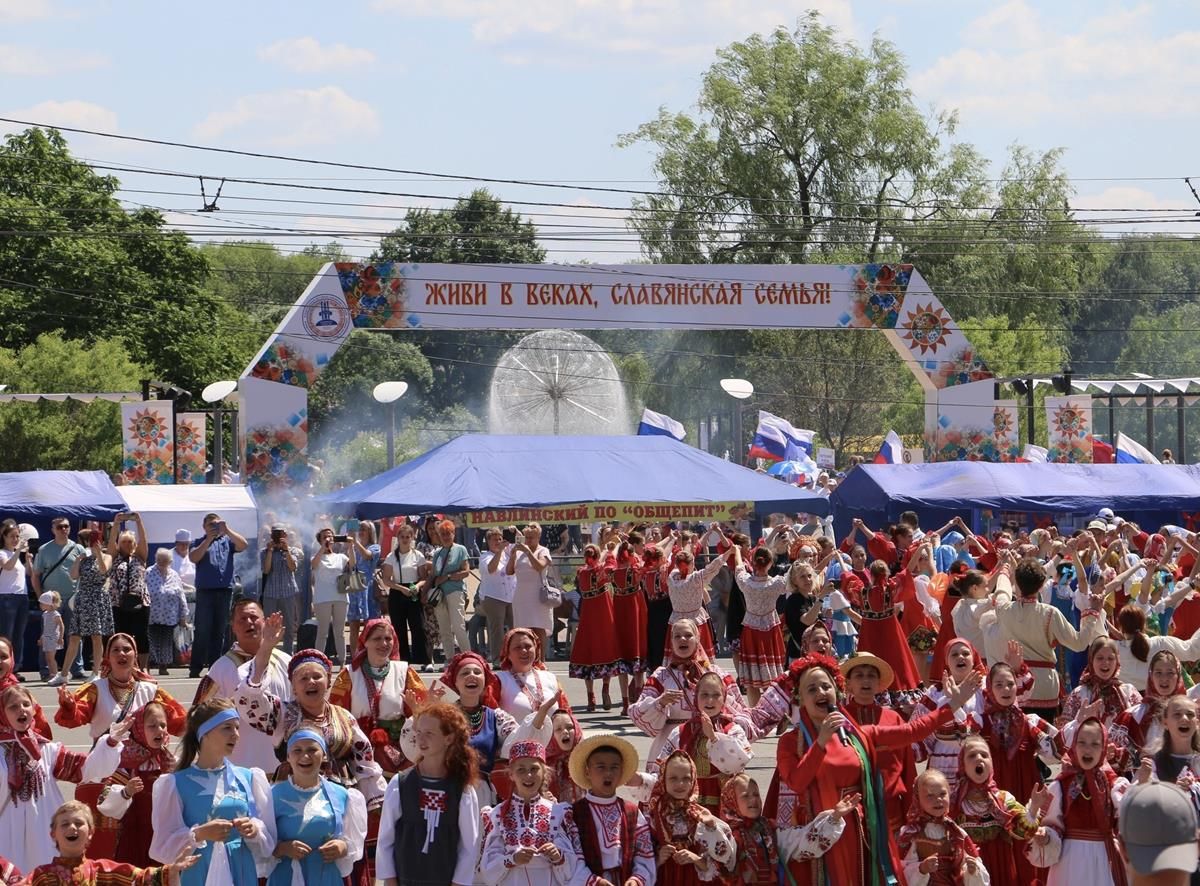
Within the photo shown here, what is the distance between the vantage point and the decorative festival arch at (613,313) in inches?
952

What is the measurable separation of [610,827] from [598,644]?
9.01 metres

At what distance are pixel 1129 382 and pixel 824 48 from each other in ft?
58.6

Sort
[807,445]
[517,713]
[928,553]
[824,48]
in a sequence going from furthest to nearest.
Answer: [824,48], [807,445], [928,553], [517,713]

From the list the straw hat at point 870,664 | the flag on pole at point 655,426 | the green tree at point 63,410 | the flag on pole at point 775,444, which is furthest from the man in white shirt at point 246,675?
the green tree at point 63,410

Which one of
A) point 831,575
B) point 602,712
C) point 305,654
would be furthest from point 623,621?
point 305,654

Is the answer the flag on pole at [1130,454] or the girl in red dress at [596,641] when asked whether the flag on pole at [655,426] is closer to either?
the flag on pole at [1130,454]

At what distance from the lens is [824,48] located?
48.6 m

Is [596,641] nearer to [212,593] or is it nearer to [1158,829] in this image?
[212,593]

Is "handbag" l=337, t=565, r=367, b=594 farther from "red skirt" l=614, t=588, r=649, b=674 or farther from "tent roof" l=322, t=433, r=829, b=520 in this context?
"red skirt" l=614, t=588, r=649, b=674

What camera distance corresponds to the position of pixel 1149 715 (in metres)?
8.69

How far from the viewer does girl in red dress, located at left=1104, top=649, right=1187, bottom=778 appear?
859 cm

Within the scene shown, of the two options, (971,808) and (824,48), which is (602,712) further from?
(824,48)

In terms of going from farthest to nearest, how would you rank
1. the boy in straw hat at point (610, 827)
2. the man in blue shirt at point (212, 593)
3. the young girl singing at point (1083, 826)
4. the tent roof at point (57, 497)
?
the tent roof at point (57, 497) < the man in blue shirt at point (212, 593) < the young girl singing at point (1083, 826) < the boy in straw hat at point (610, 827)

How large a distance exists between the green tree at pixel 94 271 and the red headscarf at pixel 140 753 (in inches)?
1583
